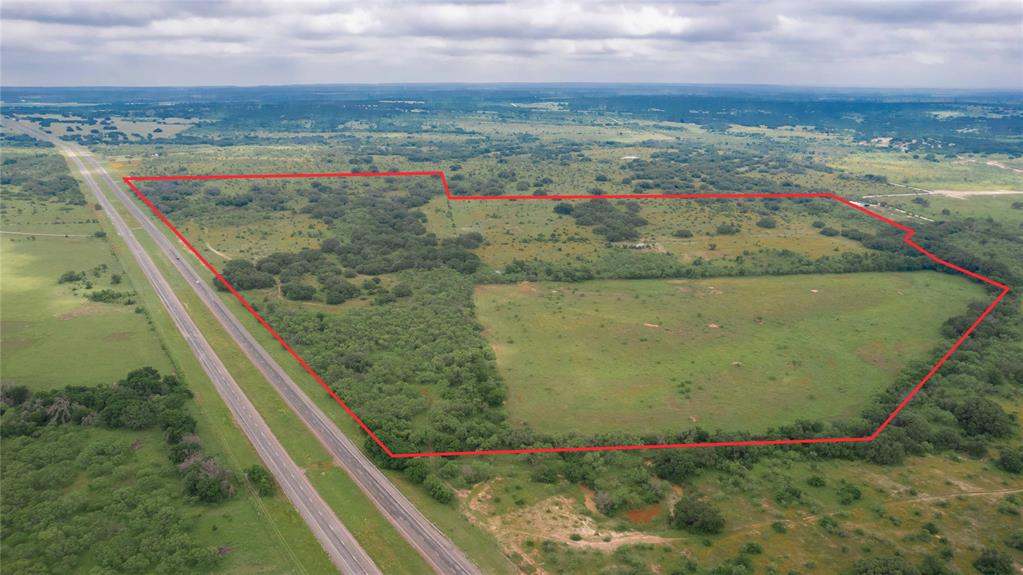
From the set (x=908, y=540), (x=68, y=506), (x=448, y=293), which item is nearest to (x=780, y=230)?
(x=448, y=293)

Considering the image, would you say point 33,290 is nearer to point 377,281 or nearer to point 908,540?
point 377,281

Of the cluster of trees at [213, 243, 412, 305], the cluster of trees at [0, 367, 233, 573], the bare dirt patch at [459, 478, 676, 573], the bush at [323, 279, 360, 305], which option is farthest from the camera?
the cluster of trees at [213, 243, 412, 305]

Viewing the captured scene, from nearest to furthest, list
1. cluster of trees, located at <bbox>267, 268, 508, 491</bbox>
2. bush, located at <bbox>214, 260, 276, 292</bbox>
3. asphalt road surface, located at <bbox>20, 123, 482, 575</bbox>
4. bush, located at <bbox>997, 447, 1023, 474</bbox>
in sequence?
asphalt road surface, located at <bbox>20, 123, 482, 575</bbox>
bush, located at <bbox>997, 447, 1023, 474</bbox>
cluster of trees, located at <bbox>267, 268, 508, 491</bbox>
bush, located at <bbox>214, 260, 276, 292</bbox>

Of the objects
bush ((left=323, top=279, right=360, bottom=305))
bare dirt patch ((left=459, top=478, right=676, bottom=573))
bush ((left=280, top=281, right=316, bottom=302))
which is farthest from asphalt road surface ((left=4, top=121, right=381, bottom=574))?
bush ((left=323, top=279, right=360, bottom=305))

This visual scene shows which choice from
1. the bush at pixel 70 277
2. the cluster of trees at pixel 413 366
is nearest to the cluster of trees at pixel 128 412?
the cluster of trees at pixel 413 366

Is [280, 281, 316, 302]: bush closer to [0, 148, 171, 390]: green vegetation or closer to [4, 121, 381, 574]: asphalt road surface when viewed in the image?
[4, 121, 381, 574]: asphalt road surface

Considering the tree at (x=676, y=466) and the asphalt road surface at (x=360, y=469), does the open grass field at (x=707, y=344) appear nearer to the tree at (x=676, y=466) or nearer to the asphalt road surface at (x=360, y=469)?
the tree at (x=676, y=466)
